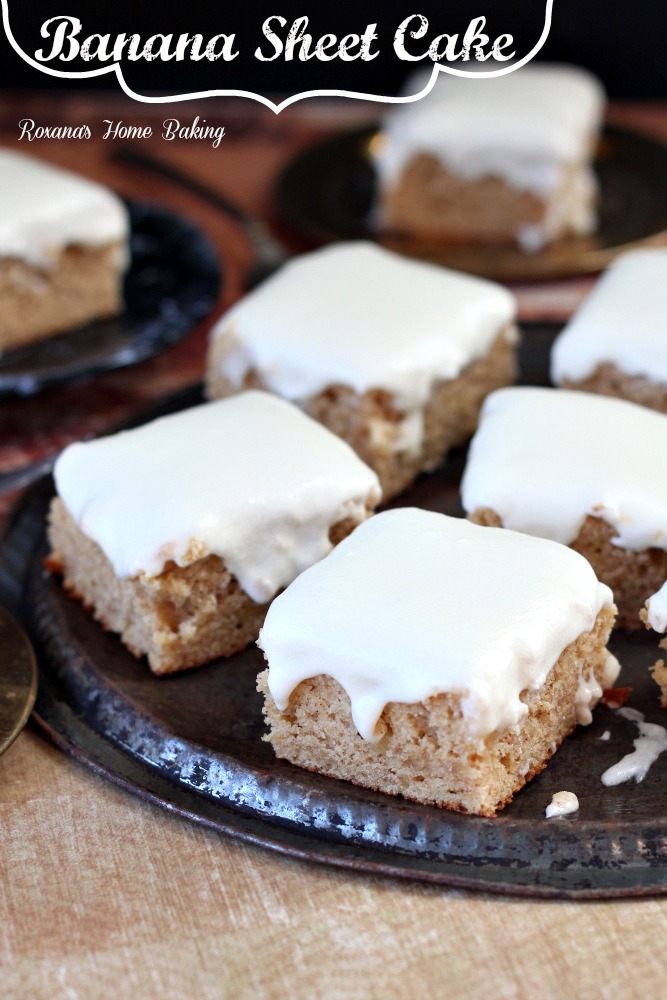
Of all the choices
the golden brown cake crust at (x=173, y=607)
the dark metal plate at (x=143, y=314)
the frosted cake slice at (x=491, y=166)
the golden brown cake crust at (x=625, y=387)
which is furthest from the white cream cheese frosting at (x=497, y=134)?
the golden brown cake crust at (x=173, y=607)

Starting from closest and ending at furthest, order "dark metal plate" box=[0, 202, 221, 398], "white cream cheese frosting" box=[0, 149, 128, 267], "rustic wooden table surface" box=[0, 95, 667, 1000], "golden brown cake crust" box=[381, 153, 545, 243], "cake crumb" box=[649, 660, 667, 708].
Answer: "rustic wooden table surface" box=[0, 95, 667, 1000] → "cake crumb" box=[649, 660, 667, 708] → "dark metal plate" box=[0, 202, 221, 398] → "white cream cheese frosting" box=[0, 149, 128, 267] → "golden brown cake crust" box=[381, 153, 545, 243]

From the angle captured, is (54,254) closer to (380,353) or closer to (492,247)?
(380,353)

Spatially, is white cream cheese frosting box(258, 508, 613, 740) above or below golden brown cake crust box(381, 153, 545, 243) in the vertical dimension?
above

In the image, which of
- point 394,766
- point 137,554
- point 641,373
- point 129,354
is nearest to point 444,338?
point 641,373

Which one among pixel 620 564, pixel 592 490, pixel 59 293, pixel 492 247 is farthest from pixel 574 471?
pixel 492 247

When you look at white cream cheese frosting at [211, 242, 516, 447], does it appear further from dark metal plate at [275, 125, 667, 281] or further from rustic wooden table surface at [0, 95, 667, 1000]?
rustic wooden table surface at [0, 95, 667, 1000]

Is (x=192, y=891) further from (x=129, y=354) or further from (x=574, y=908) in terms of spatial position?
(x=129, y=354)

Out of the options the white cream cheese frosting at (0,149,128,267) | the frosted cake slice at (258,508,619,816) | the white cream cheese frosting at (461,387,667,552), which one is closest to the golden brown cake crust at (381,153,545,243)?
the white cream cheese frosting at (0,149,128,267)
